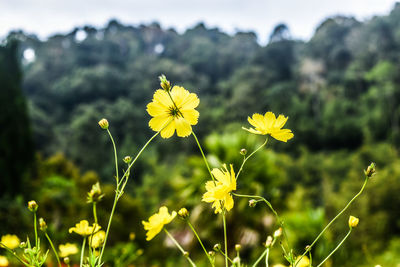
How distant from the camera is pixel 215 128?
55.8ft

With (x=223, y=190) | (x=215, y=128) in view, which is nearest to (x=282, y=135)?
(x=223, y=190)

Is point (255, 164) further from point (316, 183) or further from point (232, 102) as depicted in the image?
point (232, 102)

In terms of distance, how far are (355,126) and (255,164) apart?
1269cm

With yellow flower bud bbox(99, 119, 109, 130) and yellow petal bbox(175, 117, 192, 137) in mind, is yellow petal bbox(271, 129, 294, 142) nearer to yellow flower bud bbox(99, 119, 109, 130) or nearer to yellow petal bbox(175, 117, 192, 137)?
yellow petal bbox(175, 117, 192, 137)

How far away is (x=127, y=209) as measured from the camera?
21.8 feet

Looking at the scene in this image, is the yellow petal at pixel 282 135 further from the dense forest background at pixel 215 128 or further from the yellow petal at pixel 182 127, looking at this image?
the dense forest background at pixel 215 128

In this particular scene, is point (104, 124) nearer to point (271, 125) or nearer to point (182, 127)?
point (182, 127)

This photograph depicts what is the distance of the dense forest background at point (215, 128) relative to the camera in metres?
4.47

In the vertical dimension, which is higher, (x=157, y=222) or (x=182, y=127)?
(x=182, y=127)

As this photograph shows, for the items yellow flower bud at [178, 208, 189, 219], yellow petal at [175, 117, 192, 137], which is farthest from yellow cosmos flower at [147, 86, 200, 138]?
yellow flower bud at [178, 208, 189, 219]

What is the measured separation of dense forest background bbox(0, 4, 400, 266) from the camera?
14.7 feet

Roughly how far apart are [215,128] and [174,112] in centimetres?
1648

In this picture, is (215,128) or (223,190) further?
(215,128)

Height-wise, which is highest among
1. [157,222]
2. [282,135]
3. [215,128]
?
[282,135]
